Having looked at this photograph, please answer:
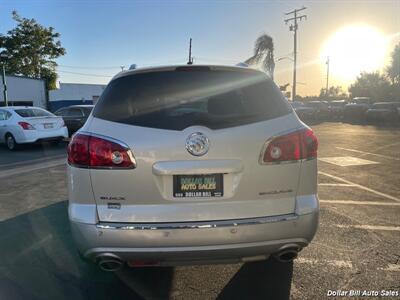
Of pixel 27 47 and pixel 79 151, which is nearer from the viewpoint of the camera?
pixel 79 151

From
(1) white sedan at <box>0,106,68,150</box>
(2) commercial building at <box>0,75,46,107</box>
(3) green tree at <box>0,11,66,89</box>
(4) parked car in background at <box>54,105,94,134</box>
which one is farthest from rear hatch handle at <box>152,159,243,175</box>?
(3) green tree at <box>0,11,66,89</box>

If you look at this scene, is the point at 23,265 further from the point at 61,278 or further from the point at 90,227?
the point at 90,227

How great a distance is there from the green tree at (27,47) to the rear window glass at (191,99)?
2085 inches

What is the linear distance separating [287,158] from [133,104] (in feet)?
3.90

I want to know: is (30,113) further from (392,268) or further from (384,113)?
(384,113)

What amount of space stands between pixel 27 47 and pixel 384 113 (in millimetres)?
44507

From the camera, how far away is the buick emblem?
279 centimetres

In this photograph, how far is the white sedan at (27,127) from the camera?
1359 centimetres

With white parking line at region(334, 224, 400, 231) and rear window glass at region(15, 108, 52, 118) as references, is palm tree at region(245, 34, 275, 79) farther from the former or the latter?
white parking line at region(334, 224, 400, 231)

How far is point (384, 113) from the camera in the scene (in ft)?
100

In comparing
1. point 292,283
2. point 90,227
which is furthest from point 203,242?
point 292,283

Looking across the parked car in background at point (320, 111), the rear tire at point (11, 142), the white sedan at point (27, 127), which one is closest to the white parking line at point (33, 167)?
Answer: the white sedan at point (27, 127)

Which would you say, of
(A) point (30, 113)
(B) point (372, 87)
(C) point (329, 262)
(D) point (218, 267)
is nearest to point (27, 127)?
(A) point (30, 113)

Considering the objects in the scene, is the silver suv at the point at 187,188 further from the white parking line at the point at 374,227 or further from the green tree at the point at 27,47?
the green tree at the point at 27,47
